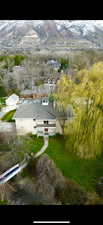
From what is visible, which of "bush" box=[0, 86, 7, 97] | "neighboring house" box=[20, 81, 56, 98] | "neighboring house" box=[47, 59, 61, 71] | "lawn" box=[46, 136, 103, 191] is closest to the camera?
"lawn" box=[46, 136, 103, 191]

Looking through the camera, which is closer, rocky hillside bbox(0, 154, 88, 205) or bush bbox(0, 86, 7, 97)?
rocky hillside bbox(0, 154, 88, 205)

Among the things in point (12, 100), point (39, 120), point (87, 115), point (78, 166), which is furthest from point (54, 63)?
point (78, 166)

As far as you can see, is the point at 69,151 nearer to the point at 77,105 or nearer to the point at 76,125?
the point at 76,125

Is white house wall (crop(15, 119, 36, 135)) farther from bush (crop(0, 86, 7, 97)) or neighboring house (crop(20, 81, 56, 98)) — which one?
bush (crop(0, 86, 7, 97))

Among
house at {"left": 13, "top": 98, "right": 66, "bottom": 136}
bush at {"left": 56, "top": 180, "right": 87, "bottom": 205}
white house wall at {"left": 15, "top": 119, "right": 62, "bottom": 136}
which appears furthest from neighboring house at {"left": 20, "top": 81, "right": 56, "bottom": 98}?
bush at {"left": 56, "top": 180, "right": 87, "bottom": 205}

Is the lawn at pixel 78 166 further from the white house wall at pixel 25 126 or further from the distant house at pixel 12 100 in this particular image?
the distant house at pixel 12 100
